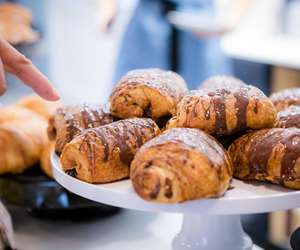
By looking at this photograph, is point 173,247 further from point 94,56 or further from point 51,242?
point 94,56

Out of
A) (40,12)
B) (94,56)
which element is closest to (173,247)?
(40,12)

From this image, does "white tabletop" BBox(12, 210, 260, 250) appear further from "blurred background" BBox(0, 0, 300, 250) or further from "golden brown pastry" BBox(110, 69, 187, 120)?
"blurred background" BBox(0, 0, 300, 250)

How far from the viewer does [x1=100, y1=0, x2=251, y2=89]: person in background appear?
5.83 ft

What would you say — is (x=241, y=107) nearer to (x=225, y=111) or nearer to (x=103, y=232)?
(x=225, y=111)

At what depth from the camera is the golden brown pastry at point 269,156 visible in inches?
22.2

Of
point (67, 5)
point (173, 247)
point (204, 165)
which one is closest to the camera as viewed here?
point (204, 165)

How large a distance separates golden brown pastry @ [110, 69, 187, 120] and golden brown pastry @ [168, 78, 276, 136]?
0.05 metres

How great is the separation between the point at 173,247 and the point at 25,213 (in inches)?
11.3

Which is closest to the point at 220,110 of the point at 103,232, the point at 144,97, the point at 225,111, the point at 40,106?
the point at 225,111

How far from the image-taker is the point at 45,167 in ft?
2.57

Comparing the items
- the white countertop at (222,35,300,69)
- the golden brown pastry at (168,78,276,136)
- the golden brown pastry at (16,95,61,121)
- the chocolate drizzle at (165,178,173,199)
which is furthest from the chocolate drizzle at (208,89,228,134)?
the white countertop at (222,35,300,69)

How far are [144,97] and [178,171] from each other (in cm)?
17

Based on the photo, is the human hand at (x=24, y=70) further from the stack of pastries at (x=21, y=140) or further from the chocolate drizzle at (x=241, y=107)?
the chocolate drizzle at (x=241, y=107)

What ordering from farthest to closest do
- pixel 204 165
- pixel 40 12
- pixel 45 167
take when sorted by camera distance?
pixel 40 12
pixel 45 167
pixel 204 165
